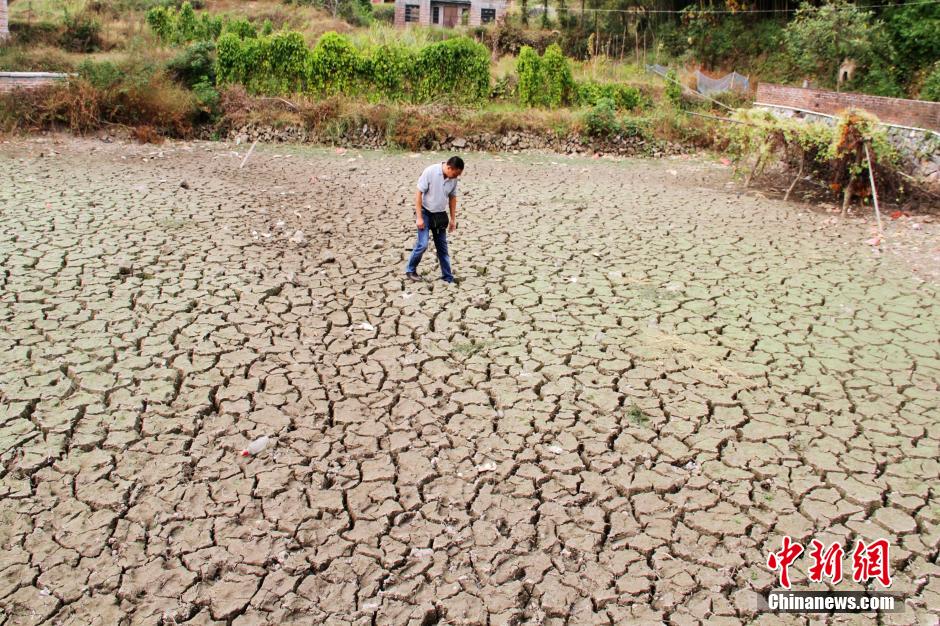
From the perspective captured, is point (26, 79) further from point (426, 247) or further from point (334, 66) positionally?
point (426, 247)

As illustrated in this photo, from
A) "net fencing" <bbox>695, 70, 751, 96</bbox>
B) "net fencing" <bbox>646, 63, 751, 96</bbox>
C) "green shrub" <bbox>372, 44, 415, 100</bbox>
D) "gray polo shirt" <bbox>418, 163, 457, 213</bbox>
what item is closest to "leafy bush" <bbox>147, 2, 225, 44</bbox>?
"green shrub" <bbox>372, 44, 415, 100</bbox>

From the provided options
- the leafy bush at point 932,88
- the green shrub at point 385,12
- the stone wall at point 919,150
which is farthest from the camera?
the green shrub at point 385,12

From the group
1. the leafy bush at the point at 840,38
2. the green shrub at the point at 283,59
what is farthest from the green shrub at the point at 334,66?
the leafy bush at the point at 840,38

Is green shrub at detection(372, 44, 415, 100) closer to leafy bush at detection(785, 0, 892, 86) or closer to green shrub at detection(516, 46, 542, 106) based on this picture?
green shrub at detection(516, 46, 542, 106)

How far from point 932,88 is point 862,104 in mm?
3706

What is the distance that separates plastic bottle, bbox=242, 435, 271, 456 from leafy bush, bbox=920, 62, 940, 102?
1791 centimetres

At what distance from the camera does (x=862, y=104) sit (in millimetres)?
14297

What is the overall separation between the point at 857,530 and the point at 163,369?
14.6 feet

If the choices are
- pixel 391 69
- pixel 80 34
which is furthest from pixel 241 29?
pixel 391 69

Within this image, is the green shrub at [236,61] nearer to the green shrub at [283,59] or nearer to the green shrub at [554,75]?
the green shrub at [283,59]

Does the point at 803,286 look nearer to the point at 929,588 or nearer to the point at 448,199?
the point at 448,199

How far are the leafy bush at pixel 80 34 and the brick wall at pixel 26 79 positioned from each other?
7.69 m

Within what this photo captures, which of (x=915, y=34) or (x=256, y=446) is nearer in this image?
(x=256, y=446)

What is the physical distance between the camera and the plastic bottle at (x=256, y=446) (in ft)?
13.5
